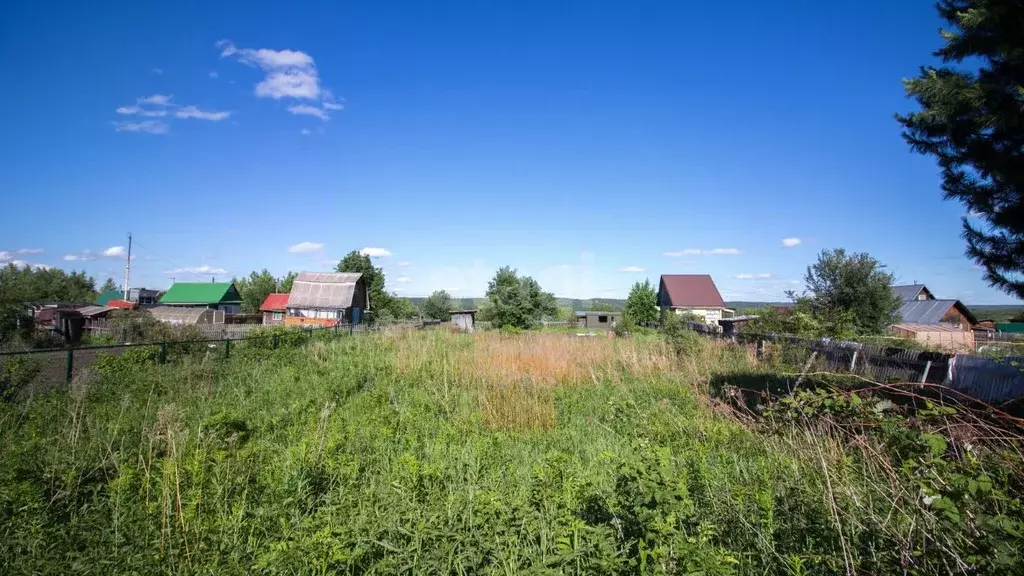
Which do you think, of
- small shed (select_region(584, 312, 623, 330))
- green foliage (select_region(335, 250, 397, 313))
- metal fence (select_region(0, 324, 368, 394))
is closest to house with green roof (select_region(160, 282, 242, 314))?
green foliage (select_region(335, 250, 397, 313))

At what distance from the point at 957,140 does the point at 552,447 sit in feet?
22.1

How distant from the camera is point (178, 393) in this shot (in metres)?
8.49

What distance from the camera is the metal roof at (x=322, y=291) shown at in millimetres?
Answer: 38938

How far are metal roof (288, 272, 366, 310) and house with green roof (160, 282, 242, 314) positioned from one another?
878 inches

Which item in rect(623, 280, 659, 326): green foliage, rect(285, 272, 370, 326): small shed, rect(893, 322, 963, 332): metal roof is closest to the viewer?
rect(893, 322, 963, 332): metal roof

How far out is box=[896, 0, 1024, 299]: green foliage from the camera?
5301mm

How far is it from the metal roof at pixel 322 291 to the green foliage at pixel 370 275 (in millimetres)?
17773

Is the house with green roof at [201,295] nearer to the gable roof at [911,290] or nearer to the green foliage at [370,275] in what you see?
the green foliage at [370,275]

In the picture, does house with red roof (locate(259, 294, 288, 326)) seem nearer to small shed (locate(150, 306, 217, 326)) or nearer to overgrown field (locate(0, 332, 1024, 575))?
small shed (locate(150, 306, 217, 326))

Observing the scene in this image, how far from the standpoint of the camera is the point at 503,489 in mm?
4293

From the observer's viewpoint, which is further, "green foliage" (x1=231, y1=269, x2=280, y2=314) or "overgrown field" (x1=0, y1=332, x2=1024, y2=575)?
"green foliage" (x1=231, y1=269, x2=280, y2=314)

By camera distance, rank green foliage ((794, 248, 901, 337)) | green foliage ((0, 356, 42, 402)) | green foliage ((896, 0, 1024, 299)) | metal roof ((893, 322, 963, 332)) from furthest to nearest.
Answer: metal roof ((893, 322, 963, 332)) < green foliage ((794, 248, 901, 337)) < green foliage ((0, 356, 42, 402)) < green foliage ((896, 0, 1024, 299))

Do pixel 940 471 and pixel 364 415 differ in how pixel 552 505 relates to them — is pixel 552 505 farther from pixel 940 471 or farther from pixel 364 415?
pixel 364 415

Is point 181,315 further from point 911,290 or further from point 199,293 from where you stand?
point 911,290
